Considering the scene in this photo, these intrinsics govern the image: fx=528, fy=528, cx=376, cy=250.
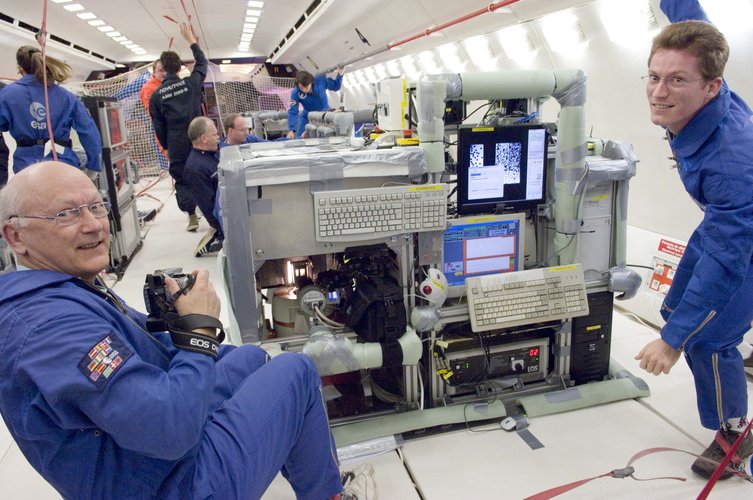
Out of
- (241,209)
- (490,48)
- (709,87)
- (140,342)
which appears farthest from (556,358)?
(490,48)

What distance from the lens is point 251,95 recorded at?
1081cm

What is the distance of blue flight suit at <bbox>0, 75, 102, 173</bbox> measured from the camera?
14.0 ft

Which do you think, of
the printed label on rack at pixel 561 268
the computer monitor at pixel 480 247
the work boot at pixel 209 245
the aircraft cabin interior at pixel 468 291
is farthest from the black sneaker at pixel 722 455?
the work boot at pixel 209 245

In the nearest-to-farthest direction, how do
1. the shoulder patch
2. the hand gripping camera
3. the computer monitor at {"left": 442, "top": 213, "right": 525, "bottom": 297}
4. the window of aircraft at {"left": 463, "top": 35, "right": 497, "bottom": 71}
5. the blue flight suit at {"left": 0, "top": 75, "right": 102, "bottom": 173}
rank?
1. the shoulder patch
2. the hand gripping camera
3. the computer monitor at {"left": 442, "top": 213, "right": 525, "bottom": 297}
4. the blue flight suit at {"left": 0, "top": 75, "right": 102, "bottom": 173}
5. the window of aircraft at {"left": 463, "top": 35, "right": 497, "bottom": 71}

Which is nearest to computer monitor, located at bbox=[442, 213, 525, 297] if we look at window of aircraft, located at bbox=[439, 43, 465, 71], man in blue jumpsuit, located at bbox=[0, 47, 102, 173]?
man in blue jumpsuit, located at bbox=[0, 47, 102, 173]

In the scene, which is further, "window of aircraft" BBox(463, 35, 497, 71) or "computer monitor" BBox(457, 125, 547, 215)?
"window of aircraft" BBox(463, 35, 497, 71)

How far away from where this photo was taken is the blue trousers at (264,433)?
61.2 inches

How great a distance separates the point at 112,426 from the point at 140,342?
1.13 ft

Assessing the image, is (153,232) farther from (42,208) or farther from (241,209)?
(42,208)

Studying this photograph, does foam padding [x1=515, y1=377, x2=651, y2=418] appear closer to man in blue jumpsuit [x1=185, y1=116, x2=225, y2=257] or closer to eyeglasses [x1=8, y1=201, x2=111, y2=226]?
eyeglasses [x1=8, y1=201, x2=111, y2=226]

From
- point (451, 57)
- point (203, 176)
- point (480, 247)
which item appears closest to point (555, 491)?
point (480, 247)

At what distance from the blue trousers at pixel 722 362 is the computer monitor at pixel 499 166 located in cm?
101

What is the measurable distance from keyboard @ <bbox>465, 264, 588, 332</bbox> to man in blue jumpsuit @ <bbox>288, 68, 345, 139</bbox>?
530 cm

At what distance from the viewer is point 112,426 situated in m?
1.25
